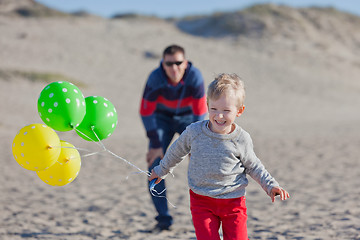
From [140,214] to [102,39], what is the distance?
90.2 feet

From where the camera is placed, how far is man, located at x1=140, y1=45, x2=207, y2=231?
381 cm

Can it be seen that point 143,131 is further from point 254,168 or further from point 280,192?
point 280,192

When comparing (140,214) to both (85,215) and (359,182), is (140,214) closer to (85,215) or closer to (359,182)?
(85,215)

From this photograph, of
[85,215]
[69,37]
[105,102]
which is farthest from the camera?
[69,37]

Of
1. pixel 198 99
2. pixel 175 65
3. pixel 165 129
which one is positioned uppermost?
pixel 175 65

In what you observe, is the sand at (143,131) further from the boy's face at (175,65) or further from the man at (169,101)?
the boy's face at (175,65)

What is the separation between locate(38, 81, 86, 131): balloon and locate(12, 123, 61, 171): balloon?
0.34 feet

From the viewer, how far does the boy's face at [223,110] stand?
2.52m

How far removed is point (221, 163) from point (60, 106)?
4.05 feet

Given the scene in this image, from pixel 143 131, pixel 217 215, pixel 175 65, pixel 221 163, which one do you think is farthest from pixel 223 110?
pixel 143 131

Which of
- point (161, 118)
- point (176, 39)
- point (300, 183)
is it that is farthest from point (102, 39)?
point (161, 118)

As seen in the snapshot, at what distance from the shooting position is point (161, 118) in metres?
4.14

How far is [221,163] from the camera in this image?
8.53 ft

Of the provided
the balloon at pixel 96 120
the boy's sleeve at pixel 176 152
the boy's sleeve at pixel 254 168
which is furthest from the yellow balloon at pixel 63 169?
the boy's sleeve at pixel 254 168
